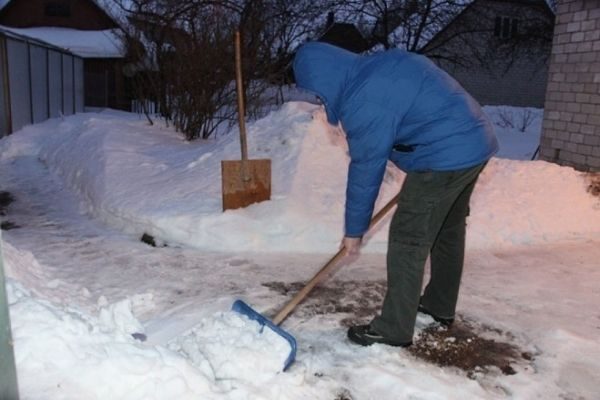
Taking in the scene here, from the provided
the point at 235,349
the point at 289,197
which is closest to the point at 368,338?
the point at 235,349

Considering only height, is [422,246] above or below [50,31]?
below

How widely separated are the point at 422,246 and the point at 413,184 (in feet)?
1.03

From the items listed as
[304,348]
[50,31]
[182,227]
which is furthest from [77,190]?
[50,31]

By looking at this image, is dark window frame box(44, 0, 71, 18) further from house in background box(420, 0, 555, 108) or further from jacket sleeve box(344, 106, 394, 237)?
jacket sleeve box(344, 106, 394, 237)

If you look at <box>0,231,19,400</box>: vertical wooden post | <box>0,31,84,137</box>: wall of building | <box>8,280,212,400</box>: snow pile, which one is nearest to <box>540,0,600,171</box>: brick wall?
<box>8,280,212,400</box>: snow pile

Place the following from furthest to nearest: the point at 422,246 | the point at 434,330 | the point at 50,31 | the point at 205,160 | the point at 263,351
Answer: the point at 50,31 < the point at 205,160 < the point at 434,330 < the point at 422,246 < the point at 263,351

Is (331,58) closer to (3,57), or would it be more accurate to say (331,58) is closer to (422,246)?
(422,246)

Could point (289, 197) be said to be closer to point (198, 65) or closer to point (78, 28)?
point (198, 65)

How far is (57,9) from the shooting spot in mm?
24969

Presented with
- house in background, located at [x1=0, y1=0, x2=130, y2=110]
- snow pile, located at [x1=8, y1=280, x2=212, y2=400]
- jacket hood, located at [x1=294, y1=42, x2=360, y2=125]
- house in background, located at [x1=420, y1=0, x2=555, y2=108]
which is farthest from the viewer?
house in background, located at [x1=420, y1=0, x2=555, y2=108]

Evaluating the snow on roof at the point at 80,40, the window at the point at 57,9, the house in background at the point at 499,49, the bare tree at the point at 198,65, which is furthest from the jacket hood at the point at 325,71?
the window at the point at 57,9

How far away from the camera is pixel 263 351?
2590 millimetres

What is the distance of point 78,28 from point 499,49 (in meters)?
19.8

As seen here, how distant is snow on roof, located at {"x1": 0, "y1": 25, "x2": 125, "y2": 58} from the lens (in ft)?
72.8
